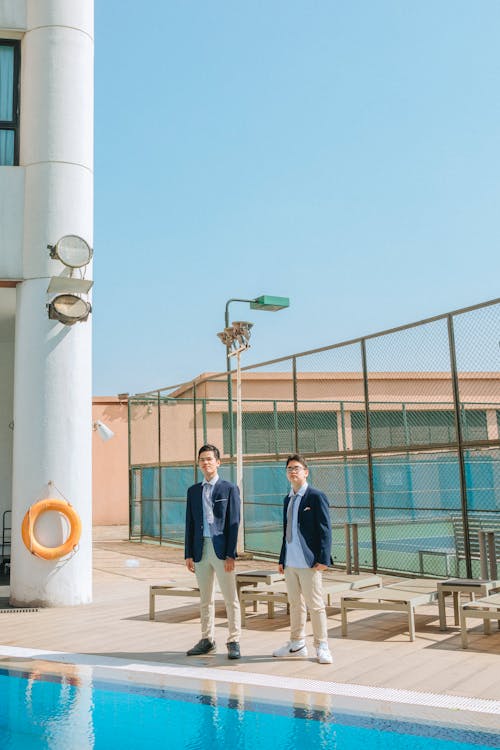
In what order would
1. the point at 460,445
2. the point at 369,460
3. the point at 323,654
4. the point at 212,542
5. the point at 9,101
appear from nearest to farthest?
1. the point at 323,654
2. the point at 212,542
3. the point at 460,445
4. the point at 9,101
5. the point at 369,460

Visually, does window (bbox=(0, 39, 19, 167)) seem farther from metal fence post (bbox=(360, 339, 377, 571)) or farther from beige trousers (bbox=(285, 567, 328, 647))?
beige trousers (bbox=(285, 567, 328, 647))

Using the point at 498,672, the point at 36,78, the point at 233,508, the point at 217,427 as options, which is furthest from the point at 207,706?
the point at 217,427

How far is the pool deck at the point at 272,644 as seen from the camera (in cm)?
571

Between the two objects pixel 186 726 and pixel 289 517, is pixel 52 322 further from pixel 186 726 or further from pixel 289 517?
pixel 186 726

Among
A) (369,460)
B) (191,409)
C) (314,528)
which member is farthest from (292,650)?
(191,409)

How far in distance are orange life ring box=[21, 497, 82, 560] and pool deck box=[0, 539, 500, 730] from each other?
0.73m

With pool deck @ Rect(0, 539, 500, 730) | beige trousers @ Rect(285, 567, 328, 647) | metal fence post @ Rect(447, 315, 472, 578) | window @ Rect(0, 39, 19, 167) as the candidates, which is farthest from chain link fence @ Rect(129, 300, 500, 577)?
window @ Rect(0, 39, 19, 167)

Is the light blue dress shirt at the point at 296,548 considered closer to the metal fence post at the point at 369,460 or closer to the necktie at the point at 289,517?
the necktie at the point at 289,517

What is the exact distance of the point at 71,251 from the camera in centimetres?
1008

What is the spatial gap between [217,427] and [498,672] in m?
22.4

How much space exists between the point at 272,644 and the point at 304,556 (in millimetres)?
1218

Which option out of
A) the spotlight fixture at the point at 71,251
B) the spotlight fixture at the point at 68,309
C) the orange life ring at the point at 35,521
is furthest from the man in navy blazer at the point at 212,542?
the spotlight fixture at the point at 71,251

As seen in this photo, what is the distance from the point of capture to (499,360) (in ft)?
33.8

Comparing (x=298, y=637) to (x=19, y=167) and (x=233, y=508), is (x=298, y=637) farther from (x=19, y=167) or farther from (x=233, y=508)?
(x=19, y=167)
